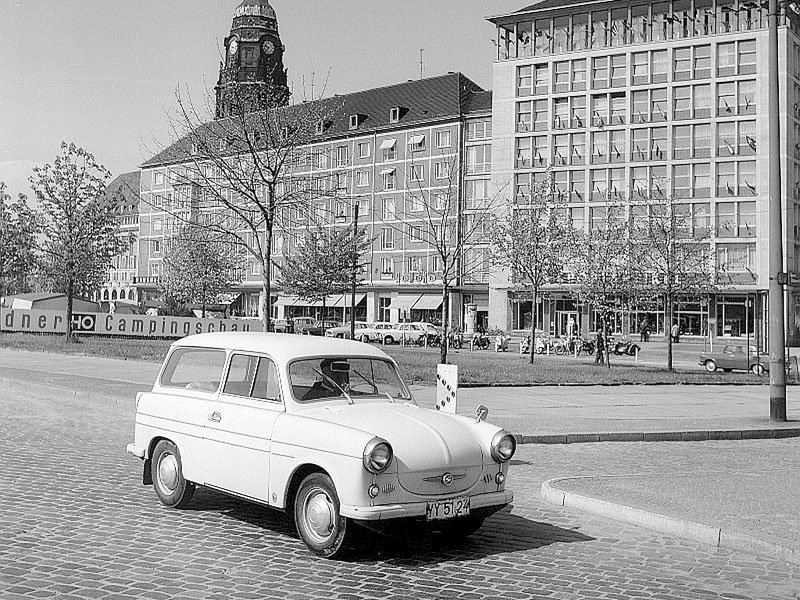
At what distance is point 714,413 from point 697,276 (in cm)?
1897

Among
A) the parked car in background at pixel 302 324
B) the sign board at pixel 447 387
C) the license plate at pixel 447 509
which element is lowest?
the license plate at pixel 447 509

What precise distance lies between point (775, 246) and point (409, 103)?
73671 mm

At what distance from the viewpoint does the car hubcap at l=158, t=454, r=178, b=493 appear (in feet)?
28.9

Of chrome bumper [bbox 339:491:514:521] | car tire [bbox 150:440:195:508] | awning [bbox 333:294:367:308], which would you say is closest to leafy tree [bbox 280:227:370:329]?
awning [bbox 333:294:367:308]

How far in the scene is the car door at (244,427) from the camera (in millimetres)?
7754

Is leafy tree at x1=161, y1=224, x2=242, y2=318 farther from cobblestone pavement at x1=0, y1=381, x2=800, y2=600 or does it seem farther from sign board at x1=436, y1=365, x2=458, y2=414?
cobblestone pavement at x1=0, y1=381, x2=800, y2=600

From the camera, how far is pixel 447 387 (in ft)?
41.6

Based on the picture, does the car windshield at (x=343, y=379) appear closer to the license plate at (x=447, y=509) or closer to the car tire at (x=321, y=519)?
the car tire at (x=321, y=519)

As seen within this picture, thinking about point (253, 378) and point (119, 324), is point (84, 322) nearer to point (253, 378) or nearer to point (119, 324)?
point (119, 324)

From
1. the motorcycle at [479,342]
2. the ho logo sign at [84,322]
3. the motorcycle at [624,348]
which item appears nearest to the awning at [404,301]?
the motorcycle at [479,342]

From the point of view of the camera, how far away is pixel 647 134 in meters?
71.6

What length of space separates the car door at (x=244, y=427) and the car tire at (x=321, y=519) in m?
0.43

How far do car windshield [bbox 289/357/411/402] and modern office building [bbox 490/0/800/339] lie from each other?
5602 centimetres

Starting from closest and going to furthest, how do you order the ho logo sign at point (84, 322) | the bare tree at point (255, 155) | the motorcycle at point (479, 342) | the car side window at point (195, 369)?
the car side window at point (195, 369), the bare tree at point (255, 155), the ho logo sign at point (84, 322), the motorcycle at point (479, 342)
